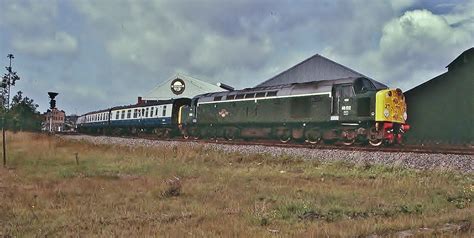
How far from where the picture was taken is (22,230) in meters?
5.49

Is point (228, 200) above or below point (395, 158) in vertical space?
below

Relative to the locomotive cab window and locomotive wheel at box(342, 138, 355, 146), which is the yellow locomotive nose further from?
locomotive wheel at box(342, 138, 355, 146)

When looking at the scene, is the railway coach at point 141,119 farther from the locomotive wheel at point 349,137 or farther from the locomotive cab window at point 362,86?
the locomotive cab window at point 362,86

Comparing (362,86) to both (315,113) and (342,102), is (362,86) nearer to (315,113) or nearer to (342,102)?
(342,102)

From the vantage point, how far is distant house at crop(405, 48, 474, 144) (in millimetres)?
22109

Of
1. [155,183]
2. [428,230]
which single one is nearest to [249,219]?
[428,230]

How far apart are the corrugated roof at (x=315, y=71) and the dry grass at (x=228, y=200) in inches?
1143

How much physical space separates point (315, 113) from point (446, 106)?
341 inches

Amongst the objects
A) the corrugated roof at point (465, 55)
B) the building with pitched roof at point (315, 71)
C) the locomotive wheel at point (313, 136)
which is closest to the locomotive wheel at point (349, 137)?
the locomotive wheel at point (313, 136)

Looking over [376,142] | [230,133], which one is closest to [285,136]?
[230,133]

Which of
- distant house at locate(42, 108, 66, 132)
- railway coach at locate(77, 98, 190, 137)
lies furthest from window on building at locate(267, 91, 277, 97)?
distant house at locate(42, 108, 66, 132)

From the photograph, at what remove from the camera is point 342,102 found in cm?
1847

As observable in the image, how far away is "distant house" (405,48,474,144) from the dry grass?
41.6 ft

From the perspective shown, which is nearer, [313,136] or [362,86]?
[362,86]
